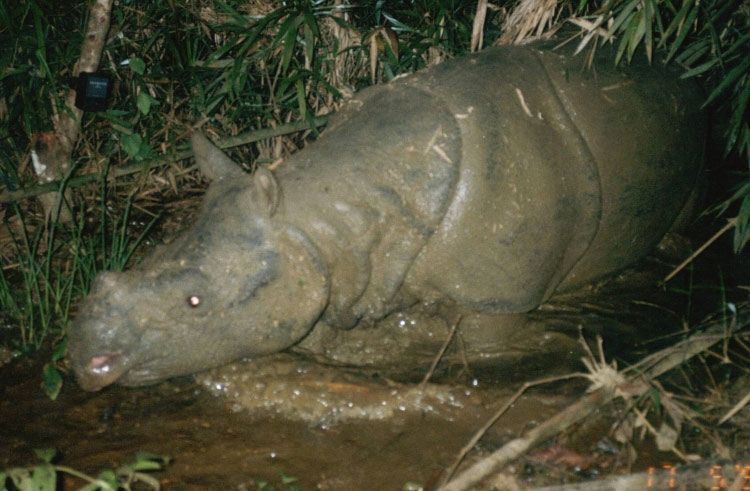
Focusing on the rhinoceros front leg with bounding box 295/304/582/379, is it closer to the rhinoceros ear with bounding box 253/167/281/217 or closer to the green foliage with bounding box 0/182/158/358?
the rhinoceros ear with bounding box 253/167/281/217

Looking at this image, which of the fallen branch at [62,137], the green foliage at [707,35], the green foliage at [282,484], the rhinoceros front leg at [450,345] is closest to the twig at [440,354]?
the rhinoceros front leg at [450,345]

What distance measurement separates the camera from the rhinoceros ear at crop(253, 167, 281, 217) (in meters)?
3.05

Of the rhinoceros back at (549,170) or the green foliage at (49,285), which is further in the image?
the green foliage at (49,285)

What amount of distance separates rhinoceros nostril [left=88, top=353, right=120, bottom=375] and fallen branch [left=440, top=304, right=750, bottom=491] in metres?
1.49

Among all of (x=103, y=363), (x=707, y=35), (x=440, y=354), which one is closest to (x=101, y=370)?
(x=103, y=363)

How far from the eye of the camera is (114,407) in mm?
3369

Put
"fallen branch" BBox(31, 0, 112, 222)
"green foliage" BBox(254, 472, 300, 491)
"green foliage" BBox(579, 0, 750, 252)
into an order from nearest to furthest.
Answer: "green foliage" BBox(254, 472, 300, 491), "green foliage" BBox(579, 0, 750, 252), "fallen branch" BBox(31, 0, 112, 222)

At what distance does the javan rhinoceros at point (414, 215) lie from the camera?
298cm

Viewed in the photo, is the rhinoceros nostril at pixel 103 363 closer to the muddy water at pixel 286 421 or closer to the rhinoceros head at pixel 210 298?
the rhinoceros head at pixel 210 298

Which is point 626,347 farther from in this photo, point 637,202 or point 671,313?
point 637,202

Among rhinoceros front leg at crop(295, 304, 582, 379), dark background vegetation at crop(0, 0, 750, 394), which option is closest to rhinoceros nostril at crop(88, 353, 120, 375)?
rhinoceros front leg at crop(295, 304, 582, 379)

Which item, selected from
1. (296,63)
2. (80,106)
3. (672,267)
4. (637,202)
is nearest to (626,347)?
(637,202)

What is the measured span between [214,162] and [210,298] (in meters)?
0.78

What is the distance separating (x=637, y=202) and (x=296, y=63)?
2.86 m
